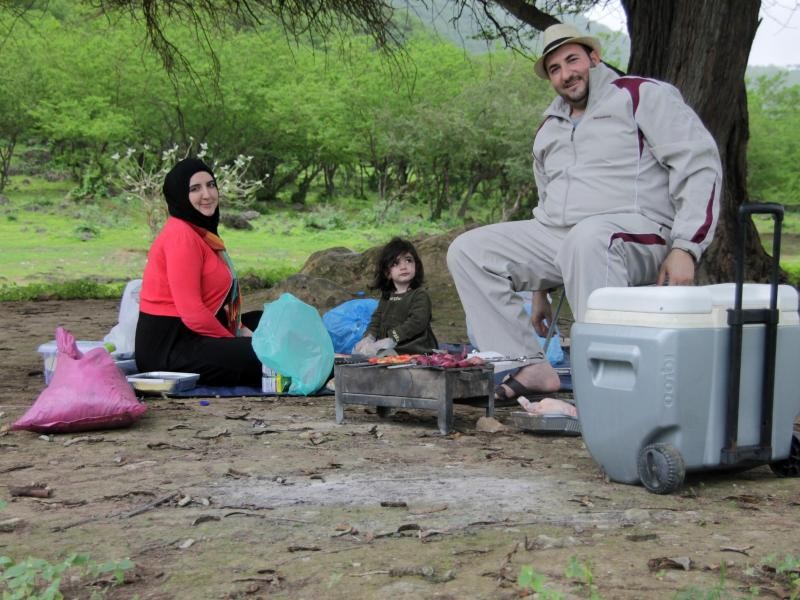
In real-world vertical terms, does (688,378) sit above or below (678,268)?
below

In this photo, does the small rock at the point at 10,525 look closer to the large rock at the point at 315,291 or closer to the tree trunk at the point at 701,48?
the tree trunk at the point at 701,48

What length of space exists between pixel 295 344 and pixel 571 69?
1970mm

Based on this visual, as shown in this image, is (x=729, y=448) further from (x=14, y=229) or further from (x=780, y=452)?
(x=14, y=229)

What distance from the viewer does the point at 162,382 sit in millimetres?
5219

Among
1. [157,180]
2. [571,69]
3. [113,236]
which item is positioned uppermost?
[157,180]

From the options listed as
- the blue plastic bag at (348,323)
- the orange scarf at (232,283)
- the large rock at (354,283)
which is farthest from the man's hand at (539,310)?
the large rock at (354,283)

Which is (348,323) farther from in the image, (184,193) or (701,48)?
(701,48)

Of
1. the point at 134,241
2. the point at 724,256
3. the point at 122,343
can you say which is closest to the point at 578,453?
the point at 122,343

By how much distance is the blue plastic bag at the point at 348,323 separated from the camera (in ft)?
21.7

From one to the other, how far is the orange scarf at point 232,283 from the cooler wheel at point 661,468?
3.11m

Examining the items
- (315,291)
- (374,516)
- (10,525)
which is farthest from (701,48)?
(10,525)

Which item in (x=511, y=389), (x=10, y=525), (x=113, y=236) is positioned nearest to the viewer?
(x=10, y=525)

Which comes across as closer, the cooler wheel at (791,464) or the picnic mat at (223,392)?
the cooler wheel at (791,464)

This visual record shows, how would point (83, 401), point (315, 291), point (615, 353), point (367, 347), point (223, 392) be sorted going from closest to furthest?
point (615, 353)
point (83, 401)
point (223, 392)
point (367, 347)
point (315, 291)
